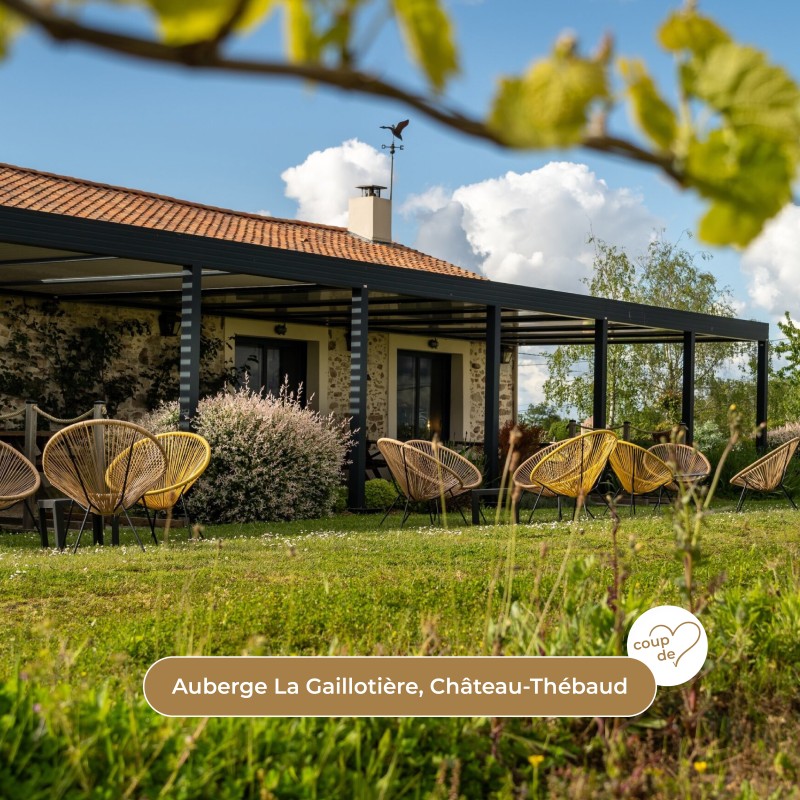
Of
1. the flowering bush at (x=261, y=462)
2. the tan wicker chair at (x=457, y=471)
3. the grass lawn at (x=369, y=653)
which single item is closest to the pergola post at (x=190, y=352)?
the flowering bush at (x=261, y=462)

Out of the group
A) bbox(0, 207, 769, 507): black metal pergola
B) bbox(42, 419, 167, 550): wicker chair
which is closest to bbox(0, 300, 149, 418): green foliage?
bbox(0, 207, 769, 507): black metal pergola

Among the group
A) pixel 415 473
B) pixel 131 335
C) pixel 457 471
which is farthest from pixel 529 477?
pixel 131 335

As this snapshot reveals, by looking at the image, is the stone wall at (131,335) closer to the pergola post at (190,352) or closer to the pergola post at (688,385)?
the pergola post at (190,352)

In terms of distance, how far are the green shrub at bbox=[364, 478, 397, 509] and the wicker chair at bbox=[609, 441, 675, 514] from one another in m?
2.94

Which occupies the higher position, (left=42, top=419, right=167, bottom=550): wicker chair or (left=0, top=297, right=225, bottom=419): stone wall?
(left=0, top=297, right=225, bottom=419): stone wall

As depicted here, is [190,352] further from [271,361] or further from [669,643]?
[669,643]

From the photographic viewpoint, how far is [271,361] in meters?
18.3

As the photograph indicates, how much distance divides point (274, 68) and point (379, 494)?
507 inches

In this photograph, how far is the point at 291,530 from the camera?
10289mm

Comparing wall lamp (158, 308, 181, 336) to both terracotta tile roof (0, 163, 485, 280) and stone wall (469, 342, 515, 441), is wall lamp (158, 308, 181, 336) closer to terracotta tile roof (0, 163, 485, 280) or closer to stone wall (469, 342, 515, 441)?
terracotta tile roof (0, 163, 485, 280)

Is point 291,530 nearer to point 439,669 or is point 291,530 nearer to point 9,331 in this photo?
point 9,331

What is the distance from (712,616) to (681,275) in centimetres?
2436

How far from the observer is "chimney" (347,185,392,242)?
19.9 metres

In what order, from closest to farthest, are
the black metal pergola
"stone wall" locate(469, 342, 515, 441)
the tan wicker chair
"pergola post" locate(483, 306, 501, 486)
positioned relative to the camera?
the tan wicker chair → the black metal pergola → "pergola post" locate(483, 306, 501, 486) → "stone wall" locate(469, 342, 515, 441)
